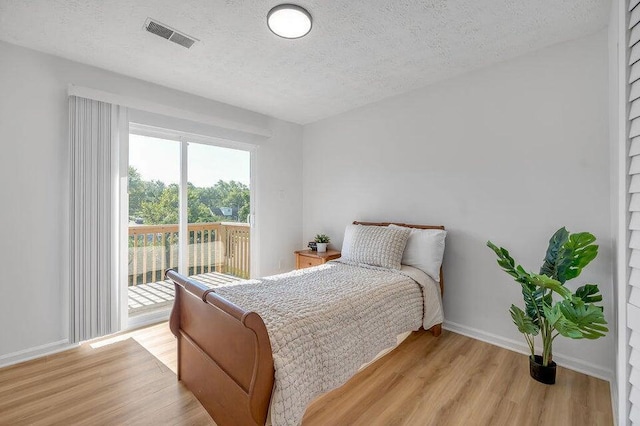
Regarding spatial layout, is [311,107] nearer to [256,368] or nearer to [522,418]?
[256,368]

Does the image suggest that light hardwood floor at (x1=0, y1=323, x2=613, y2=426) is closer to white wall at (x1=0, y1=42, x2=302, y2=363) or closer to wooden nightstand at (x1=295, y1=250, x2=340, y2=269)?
white wall at (x1=0, y1=42, x2=302, y2=363)

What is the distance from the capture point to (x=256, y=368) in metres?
1.29

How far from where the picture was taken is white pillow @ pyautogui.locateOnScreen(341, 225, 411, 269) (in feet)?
8.91

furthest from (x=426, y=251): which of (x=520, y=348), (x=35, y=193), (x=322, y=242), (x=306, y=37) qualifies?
(x=35, y=193)

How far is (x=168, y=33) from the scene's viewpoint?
2.10 meters

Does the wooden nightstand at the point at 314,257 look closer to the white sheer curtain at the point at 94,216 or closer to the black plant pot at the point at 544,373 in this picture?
the white sheer curtain at the point at 94,216

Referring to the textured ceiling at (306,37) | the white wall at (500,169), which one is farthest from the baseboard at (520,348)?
the textured ceiling at (306,37)

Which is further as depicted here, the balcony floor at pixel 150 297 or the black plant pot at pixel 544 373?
the balcony floor at pixel 150 297

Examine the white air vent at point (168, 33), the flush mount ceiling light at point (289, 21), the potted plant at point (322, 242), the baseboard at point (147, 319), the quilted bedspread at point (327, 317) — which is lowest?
the baseboard at point (147, 319)

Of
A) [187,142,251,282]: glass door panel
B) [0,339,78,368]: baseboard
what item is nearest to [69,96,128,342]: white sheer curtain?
[0,339,78,368]: baseboard

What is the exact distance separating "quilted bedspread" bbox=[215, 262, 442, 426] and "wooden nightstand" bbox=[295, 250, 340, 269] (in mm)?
736

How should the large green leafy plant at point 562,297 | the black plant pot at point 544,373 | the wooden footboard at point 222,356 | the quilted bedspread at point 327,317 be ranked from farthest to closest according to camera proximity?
the black plant pot at point 544,373 → the large green leafy plant at point 562,297 → the quilted bedspread at point 327,317 → the wooden footboard at point 222,356

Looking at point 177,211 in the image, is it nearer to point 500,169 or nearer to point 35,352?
point 35,352

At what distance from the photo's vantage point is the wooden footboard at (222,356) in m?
1.30
